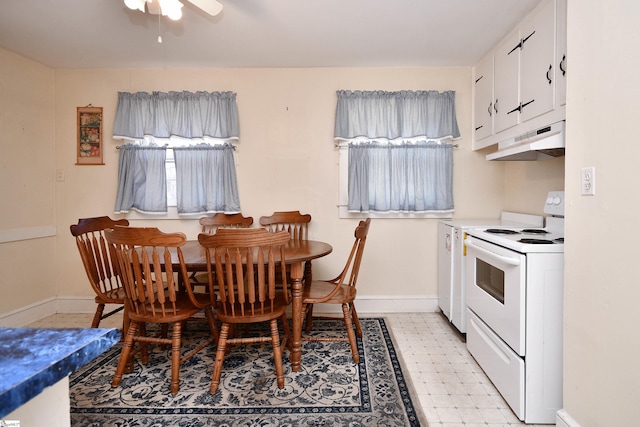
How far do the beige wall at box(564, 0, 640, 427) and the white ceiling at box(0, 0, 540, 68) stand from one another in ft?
3.50

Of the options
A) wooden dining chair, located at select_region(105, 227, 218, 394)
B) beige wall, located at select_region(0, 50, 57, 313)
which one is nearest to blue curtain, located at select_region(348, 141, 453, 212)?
wooden dining chair, located at select_region(105, 227, 218, 394)

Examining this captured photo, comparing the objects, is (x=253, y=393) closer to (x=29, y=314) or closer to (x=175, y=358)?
(x=175, y=358)

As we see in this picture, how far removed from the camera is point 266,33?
2.47 metres

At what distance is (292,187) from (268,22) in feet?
4.69

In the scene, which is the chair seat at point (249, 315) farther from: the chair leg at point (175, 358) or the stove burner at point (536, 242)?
the stove burner at point (536, 242)

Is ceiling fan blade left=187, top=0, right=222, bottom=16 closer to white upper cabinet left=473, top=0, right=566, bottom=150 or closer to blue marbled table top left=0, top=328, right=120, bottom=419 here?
blue marbled table top left=0, top=328, right=120, bottom=419

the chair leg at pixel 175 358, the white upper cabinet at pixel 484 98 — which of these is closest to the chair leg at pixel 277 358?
the chair leg at pixel 175 358

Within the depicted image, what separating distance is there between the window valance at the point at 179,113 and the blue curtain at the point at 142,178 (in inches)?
6.5

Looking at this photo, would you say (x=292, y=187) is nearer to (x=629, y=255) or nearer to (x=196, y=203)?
(x=196, y=203)

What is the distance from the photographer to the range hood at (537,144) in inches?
73.3

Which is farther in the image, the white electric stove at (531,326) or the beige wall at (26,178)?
the beige wall at (26,178)

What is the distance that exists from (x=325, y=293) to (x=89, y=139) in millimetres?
2883

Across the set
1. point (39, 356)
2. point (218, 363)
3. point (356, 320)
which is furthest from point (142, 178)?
point (39, 356)

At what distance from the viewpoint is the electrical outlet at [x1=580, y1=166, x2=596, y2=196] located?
4.36ft
